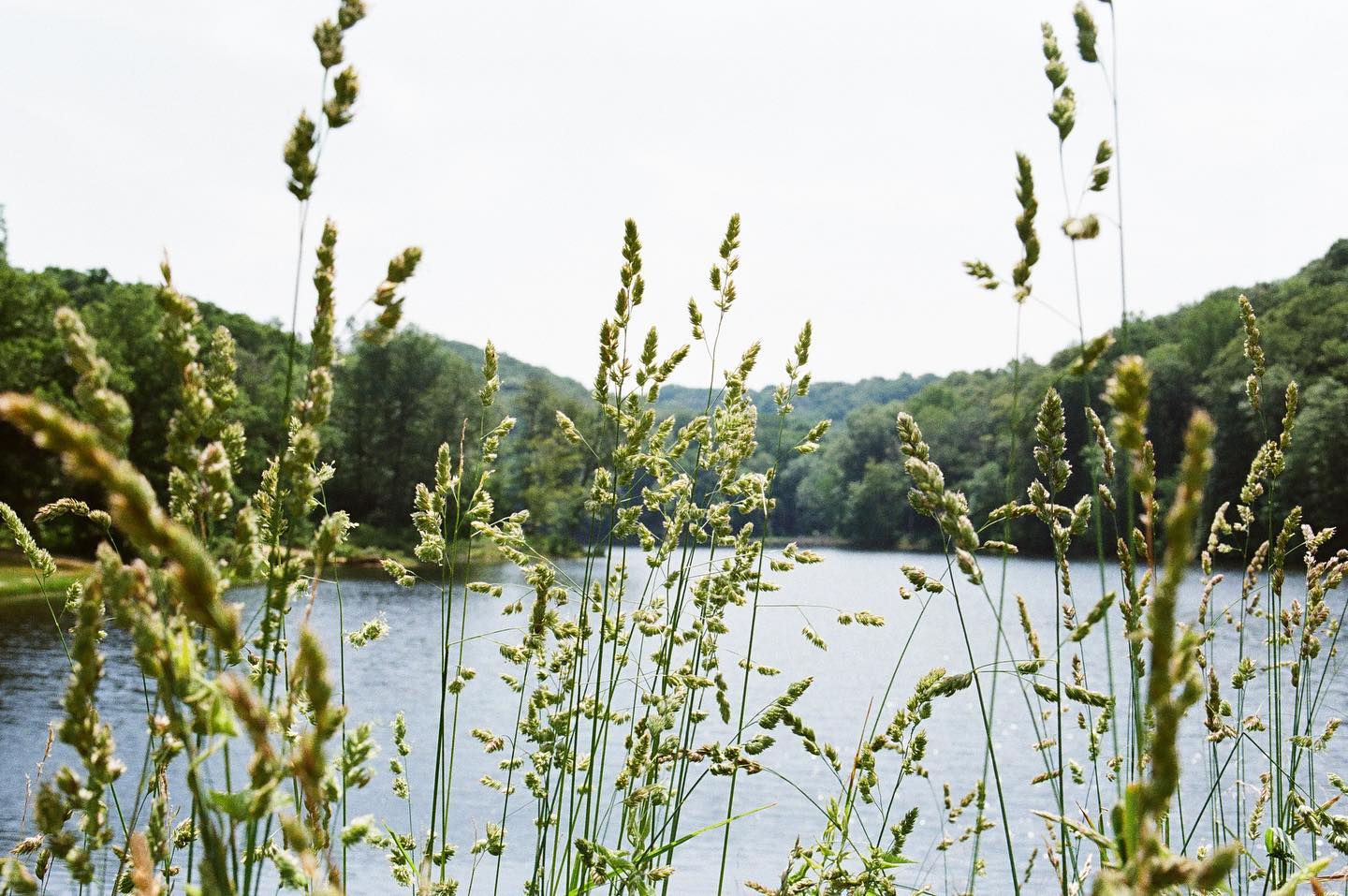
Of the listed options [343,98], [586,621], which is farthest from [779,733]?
[343,98]

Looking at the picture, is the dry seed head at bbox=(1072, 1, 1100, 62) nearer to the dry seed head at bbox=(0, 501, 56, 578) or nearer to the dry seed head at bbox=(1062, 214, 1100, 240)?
the dry seed head at bbox=(1062, 214, 1100, 240)

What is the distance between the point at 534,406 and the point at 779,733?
6507 cm

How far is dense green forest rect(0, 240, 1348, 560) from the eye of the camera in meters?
46.7

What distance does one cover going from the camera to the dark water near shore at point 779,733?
11086 millimetres

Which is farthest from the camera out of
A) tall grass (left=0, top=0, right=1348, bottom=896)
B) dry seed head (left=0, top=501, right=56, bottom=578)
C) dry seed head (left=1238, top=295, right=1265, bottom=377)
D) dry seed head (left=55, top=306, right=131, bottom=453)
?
dry seed head (left=1238, top=295, right=1265, bottom=377)

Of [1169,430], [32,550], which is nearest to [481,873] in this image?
[32,550]

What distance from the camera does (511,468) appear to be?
87.6 m

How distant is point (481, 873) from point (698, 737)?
2822 millimetres

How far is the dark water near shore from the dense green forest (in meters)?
7.45

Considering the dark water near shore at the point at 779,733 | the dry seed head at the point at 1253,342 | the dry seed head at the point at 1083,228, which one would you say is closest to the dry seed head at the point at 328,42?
the dry seed head at the point at 1083,228

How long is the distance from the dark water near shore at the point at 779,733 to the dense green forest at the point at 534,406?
24.4ft

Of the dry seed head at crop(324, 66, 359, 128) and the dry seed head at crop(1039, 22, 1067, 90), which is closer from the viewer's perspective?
the dry seed head at crop(324, 66, 359, 128)

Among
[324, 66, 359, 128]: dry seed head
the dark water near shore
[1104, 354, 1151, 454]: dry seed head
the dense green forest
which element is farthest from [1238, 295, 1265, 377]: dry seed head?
the dense green forest

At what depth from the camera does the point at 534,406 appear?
80.9 metres
